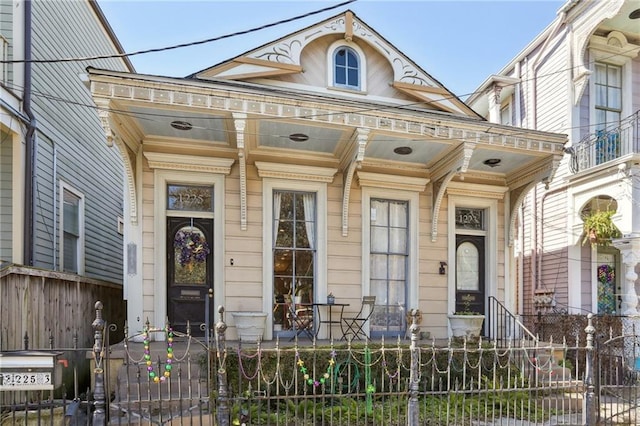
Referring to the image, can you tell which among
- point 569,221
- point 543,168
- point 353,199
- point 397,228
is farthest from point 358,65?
point 569,221

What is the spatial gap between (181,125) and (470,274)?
6127 millimetres

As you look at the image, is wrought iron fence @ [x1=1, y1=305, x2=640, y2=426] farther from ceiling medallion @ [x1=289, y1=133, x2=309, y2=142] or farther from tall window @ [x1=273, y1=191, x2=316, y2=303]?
ceiling medallion @ [x1=289, y1=133, x2=309, y2=142]

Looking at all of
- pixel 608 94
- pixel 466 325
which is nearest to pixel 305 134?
pixel 466 325

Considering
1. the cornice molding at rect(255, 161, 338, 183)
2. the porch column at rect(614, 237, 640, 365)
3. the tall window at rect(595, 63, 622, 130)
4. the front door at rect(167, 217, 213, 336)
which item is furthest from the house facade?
the tall window at rect(595, 63, 622, 130)

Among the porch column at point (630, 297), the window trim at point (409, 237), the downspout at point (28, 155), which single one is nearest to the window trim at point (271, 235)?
the window trim at point (409, 237)

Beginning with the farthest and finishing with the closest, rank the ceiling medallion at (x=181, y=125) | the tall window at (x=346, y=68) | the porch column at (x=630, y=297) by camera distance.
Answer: the porch column at (x=630, y=297) → the tall window at (x=346, y=68) → the ceiling medallion at (x=181, y=125)

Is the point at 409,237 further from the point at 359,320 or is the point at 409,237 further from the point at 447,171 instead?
the point at 359,320

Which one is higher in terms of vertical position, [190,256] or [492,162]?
[492,162]

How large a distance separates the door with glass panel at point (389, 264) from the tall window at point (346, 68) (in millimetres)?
2290

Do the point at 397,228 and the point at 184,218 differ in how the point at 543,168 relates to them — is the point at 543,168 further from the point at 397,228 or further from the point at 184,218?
the point at 184,218

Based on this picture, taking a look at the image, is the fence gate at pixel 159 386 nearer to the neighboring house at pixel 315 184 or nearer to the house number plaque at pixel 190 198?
the neighboring house at pixel 315 184

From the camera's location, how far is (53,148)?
848cm

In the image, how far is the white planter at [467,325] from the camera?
7668 mm

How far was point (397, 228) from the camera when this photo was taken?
27.4 feet
